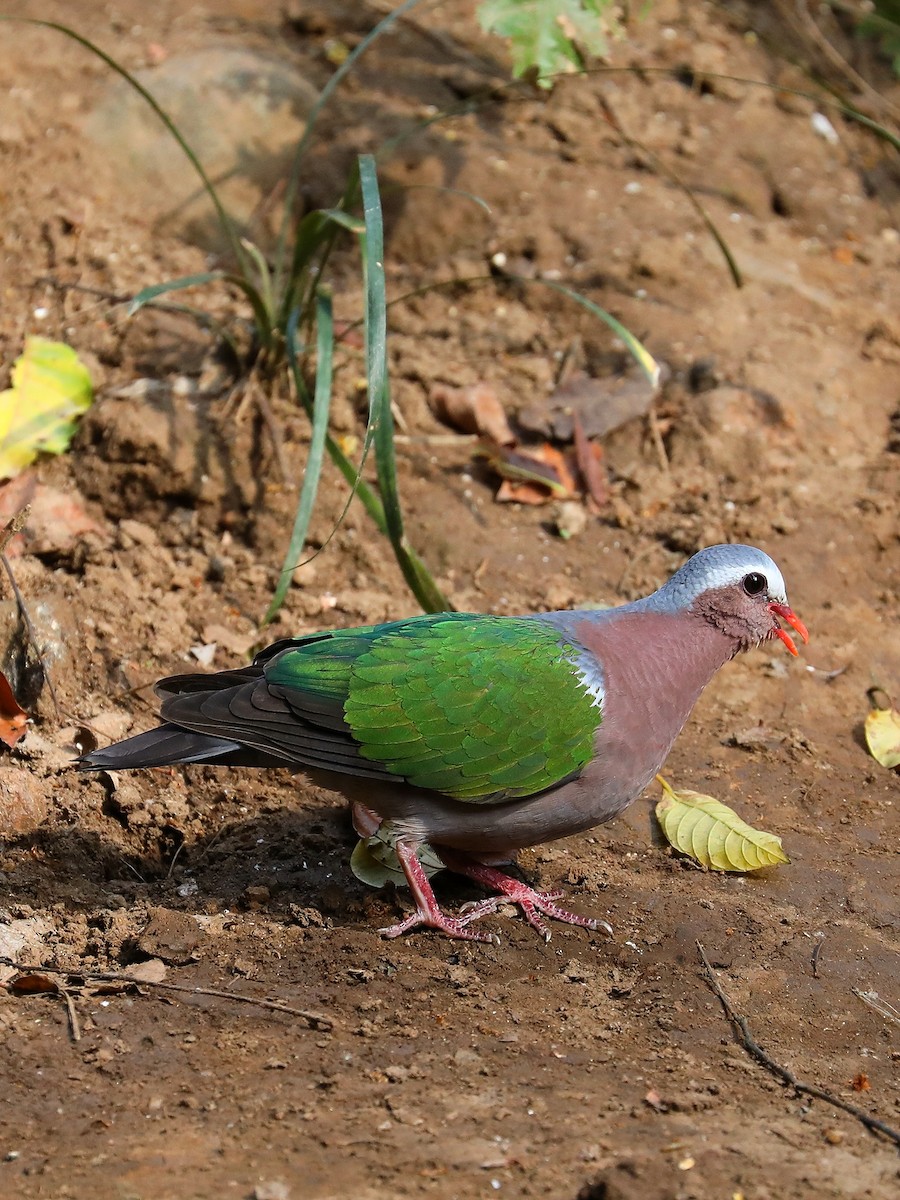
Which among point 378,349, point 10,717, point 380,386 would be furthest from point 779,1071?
point 10,717

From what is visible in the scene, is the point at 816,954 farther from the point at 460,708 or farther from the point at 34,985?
the point at 34,985

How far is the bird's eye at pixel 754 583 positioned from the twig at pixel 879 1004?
114 cm

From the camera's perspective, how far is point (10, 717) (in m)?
3.92

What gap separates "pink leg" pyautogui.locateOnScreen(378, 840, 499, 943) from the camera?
11.1 feet

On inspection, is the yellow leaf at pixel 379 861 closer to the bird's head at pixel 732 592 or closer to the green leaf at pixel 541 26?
the bird's head at pixel 732 592

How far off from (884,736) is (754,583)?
0.90 metres

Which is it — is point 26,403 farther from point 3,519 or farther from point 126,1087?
point 126,1087

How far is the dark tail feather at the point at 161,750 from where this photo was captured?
131 inches

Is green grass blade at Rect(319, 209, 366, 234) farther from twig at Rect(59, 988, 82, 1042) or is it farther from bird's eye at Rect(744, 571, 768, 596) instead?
twig at Rect(59, 988, 82, 1042)

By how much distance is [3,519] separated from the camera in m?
4.61

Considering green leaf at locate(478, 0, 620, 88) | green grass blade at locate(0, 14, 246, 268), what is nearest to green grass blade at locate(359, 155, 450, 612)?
green grass blade at locate(0, 14, 246, 268)

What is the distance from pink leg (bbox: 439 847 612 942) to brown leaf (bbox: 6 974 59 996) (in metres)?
1.09

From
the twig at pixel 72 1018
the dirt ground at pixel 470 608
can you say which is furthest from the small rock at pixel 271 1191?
the twig at pixel 72 1018

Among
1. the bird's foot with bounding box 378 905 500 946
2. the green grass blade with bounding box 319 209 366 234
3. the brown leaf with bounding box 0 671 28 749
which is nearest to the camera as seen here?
the bird's foot with bounding box 378 905 500 946
